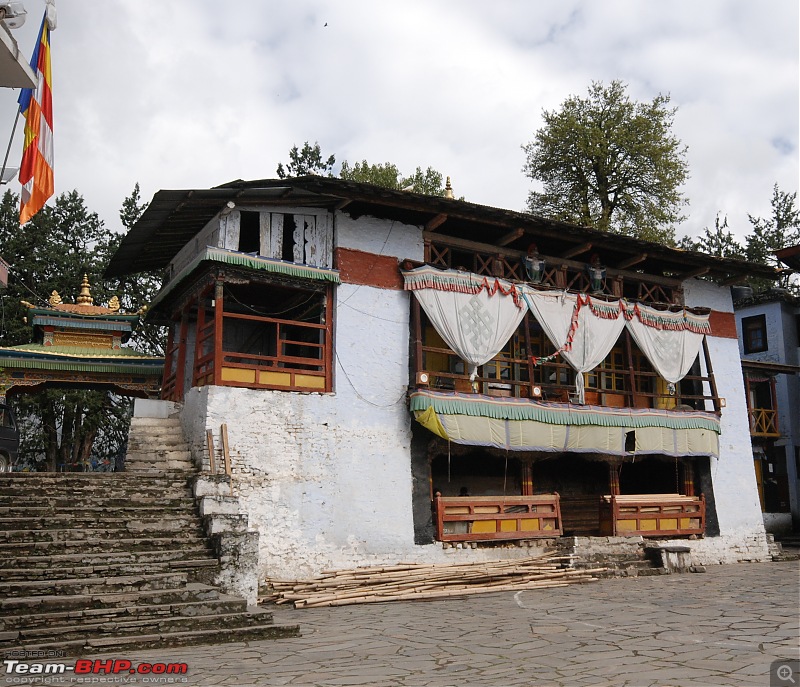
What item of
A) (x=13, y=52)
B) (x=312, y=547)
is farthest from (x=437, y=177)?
(x=13, y=52)

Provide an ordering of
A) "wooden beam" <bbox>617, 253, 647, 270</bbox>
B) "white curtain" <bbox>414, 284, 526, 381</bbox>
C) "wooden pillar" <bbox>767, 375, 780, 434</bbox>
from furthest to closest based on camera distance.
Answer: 1. "wooden pillar" <bbox>767, 375, 780, 434</bbox>
2. "wooden beam" <bbox>617, 253, 647, 270</bbox>
3. "white curtain" <bbox>414, 284, 526, 381</bbox>

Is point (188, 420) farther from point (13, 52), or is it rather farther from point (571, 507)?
point (571, 507)

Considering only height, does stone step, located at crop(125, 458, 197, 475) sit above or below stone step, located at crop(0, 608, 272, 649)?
above

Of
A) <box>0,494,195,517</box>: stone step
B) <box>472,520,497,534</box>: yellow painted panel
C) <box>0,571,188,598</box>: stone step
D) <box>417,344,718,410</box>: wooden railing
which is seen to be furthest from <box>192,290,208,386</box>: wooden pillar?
<box>472,520,497,534</box>: yellow painted panel

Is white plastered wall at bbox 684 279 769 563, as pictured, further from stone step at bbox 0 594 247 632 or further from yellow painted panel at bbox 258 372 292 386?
stone step at bbox 0 594 247 632

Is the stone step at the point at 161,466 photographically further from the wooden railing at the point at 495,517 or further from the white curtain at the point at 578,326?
the white curtain at the point at 578,326

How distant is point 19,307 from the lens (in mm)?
28656

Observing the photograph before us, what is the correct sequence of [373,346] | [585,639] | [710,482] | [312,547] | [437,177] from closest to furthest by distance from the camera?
[585,639]
[312,547]
[373,346]
[710,482]
[437,177]

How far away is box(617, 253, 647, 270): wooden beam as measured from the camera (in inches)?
763

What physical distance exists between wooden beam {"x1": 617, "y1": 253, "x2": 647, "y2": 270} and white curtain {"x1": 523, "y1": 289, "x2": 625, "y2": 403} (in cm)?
146

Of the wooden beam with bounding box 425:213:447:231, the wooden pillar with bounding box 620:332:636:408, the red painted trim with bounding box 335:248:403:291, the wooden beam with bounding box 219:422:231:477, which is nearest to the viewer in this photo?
the wooden beam with bounding box 219:422:231:477

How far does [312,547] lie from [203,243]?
22.6 ft

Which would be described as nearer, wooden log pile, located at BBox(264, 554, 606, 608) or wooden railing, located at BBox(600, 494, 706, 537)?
wooden log pile, located at BBox(264, 554, 606, 608)

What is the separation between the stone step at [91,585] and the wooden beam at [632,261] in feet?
45.1
